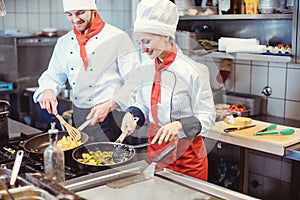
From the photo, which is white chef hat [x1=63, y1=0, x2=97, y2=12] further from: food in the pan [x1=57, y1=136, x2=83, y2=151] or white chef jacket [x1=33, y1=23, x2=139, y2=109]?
food in the pan [x1=57, y1=136, x2=83, y2=151]

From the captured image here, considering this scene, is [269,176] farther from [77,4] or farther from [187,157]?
[77,4]

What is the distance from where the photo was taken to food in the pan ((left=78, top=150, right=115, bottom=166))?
1.45 m

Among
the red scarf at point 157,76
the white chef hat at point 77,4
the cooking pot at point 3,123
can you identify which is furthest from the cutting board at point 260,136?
the cooking pot at point 3,123

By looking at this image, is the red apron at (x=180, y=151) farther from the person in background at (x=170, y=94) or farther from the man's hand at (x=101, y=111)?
the man's hand at (x=101, y=111)

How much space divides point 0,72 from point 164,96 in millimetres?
1897

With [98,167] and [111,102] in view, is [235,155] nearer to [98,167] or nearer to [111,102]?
[111,102]

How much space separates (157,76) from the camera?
1855 millimetres

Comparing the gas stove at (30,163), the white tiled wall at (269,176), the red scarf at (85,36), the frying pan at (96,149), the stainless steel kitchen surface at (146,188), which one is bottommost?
the white tiled wall at (269,176)

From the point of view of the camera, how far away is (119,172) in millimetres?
1385

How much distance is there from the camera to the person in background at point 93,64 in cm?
215

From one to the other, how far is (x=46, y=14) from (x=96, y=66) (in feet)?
5.77

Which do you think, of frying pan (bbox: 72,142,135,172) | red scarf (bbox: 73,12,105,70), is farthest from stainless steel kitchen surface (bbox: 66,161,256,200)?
red scarf (bbox: 73,12,105,70)

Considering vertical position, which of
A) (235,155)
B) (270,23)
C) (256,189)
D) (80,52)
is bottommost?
(256,189)

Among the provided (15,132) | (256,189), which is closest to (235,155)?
(256,189)
